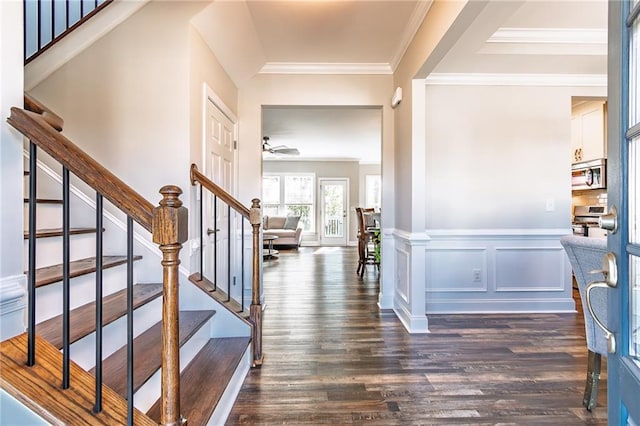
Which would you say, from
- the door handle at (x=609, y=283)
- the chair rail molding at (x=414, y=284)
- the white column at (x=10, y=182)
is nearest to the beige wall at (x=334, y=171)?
the chair rail molding at (x=414, y=284)

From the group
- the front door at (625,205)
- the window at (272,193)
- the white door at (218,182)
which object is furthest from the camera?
the window at (272,193)

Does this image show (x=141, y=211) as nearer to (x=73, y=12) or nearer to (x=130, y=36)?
(x=130, y=36)

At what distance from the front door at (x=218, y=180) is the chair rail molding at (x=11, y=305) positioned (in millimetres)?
1401

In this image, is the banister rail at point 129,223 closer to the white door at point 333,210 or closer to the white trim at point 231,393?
the white trim at point 231,393

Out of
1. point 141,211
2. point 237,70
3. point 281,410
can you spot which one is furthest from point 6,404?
point 237,70

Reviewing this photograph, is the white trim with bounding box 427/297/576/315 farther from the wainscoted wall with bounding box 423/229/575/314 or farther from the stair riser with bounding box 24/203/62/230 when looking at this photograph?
the stair riser with bounding box 24/203/62/230

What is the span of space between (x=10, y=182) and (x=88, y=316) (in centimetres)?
86

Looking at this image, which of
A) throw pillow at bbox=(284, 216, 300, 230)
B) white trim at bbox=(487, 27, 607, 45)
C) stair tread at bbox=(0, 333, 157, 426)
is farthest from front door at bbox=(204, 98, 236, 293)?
throw pillow at bbox=(284, 216, 300, 230)

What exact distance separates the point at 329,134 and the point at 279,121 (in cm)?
135

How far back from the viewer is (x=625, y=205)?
74 cm

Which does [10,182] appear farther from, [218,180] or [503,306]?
[503,306]

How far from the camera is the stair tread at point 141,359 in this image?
1340 mm

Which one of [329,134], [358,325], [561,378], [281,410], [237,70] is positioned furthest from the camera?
[329,134]

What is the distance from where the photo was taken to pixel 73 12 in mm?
2402
